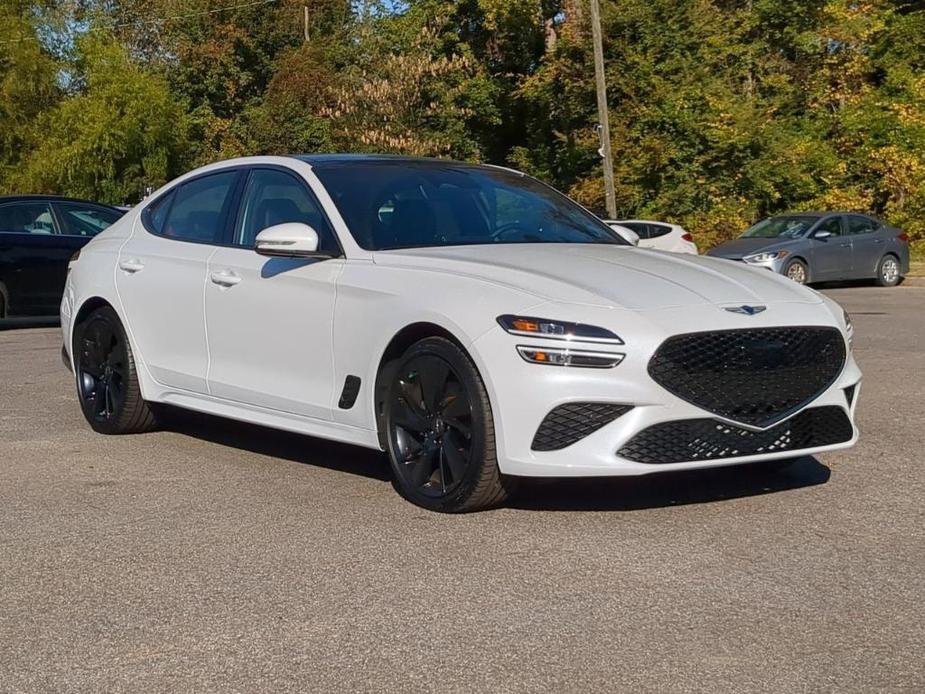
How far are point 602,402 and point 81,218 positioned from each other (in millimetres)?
12467

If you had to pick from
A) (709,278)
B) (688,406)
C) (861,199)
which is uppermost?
(709,278)

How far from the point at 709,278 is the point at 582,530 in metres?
1.30

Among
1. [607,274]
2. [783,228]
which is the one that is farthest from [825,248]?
[607,274]

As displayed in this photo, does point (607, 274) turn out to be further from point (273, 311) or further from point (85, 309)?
point (85, 309)

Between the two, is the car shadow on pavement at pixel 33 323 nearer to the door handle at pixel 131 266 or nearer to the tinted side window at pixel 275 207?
the door handle at pixel 131 266

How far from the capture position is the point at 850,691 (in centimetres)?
382

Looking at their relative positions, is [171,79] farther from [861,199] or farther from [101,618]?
[101,618]

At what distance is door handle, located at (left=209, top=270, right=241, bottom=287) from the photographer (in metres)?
7.25

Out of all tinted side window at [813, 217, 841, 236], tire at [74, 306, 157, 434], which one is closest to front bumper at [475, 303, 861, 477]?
tire at [74, 306, 157, 434]

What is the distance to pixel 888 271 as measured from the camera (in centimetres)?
2703

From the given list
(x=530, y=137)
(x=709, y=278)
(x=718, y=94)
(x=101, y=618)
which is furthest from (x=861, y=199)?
(x=101, y=618)

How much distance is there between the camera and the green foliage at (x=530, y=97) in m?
38.5

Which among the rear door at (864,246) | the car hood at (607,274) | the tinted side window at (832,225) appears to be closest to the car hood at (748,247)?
the tinted side window at (832,225)

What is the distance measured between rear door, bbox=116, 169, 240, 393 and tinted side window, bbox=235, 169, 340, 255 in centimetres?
15
